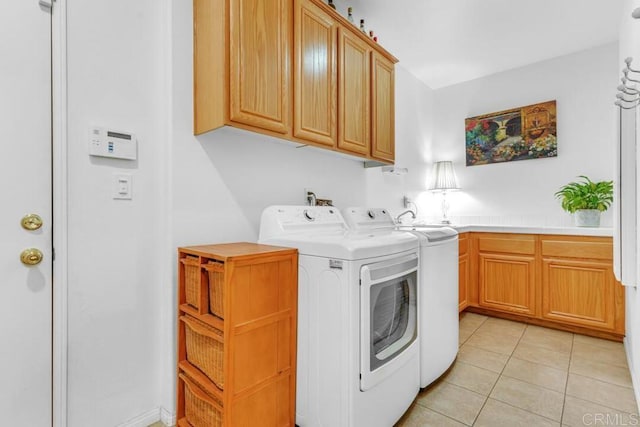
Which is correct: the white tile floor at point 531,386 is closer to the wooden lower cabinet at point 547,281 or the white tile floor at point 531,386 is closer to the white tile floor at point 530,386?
the white tile floor at point 530,386

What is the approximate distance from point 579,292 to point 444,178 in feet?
5.77

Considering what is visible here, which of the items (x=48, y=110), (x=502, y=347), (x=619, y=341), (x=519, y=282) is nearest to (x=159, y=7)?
(x=48, y=110)

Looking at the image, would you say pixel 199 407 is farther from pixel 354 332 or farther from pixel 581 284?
pixel 581 284

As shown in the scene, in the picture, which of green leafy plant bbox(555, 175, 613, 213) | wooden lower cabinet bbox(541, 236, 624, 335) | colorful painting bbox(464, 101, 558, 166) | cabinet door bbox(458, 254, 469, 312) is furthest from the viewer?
colorful painting bbox(464, 101, 558, 166)

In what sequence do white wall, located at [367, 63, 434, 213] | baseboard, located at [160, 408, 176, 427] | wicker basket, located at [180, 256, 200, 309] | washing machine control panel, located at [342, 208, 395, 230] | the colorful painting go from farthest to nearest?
1. the colorful painting
2. white wall, located at [367, 63, 434, 213]
3. washing machine control panel, located at [342, 208, 395, 230]
4. baseboard, located at [160, 408, 176, 427]
5. wicker basket, located at [180, 256, 200, 309]

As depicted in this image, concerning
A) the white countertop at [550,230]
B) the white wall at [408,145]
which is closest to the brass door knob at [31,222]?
the white wall at [408,145]

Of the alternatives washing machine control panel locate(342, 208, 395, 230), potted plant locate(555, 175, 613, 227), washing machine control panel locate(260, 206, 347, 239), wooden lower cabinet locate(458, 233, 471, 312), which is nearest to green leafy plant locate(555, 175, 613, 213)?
potted plant locate(555, 175, 613, 227)

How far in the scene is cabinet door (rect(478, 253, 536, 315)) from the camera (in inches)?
116

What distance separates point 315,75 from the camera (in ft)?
6.39

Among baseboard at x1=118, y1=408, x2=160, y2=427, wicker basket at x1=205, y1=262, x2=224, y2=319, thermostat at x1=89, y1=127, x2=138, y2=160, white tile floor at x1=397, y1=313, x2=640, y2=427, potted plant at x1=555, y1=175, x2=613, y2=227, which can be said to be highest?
thermostat at x1=89, y1=127, x2=138, y2=160

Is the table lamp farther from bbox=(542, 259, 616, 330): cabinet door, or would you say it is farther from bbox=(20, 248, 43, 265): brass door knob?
bbox=(20, 248, 43, 265): brass door knob

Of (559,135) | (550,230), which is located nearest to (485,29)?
(559,135)

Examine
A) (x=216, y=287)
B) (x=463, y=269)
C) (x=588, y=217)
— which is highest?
(x=588, y=217)

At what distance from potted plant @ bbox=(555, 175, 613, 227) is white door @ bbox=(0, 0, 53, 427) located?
3813mm
